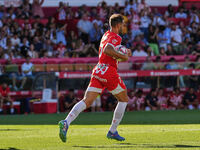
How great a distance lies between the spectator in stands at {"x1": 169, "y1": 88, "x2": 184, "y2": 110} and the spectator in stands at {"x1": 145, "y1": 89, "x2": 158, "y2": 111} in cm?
76

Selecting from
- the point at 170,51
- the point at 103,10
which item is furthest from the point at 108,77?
the point at 103,10

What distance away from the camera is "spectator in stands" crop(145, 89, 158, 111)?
69.8 feet

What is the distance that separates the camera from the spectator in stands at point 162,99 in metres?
21.5

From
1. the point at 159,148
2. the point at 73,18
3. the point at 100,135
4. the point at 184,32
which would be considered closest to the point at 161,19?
the point at 184,32

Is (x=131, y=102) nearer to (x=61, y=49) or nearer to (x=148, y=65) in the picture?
(x=148, y=65)

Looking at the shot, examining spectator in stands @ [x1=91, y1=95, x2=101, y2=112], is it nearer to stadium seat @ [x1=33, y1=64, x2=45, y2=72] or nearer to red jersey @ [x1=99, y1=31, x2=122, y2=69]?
stadium seat @ [x1=33, y1=64, x2=45, y2=72]

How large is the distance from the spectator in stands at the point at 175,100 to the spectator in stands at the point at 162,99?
0.21 metres

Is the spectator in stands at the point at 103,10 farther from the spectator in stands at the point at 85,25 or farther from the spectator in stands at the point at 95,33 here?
the spectator in stands at the point at 95,33

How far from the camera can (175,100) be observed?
21.8 metres

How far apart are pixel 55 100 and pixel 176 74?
17.1 feet

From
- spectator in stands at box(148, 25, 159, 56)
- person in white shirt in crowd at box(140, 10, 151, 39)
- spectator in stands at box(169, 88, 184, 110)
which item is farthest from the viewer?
person in white shirt in crowd at box(140, 10, 151, 39)

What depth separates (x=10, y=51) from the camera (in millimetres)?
22734

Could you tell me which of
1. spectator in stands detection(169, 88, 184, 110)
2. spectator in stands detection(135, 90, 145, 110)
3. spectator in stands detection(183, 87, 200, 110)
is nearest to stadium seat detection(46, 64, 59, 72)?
spectator in stands detection(135, 90, 145, 110)

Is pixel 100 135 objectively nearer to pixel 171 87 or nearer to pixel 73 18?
pixel 171 87
